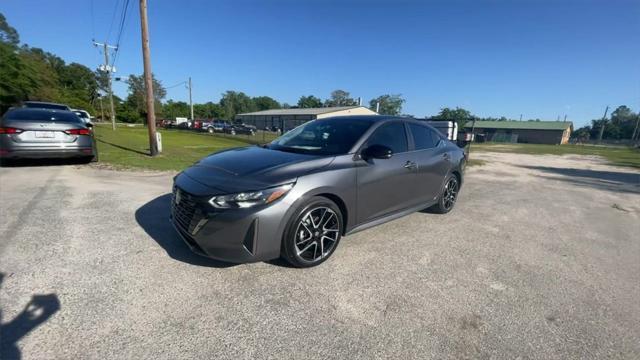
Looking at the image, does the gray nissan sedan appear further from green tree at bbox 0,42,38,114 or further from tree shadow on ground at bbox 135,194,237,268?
green tree at bbox 0,42,38,114

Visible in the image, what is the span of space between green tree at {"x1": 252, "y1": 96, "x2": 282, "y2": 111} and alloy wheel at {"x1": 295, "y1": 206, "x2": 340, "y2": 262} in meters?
126

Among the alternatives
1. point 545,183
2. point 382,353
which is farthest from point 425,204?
point 545,183

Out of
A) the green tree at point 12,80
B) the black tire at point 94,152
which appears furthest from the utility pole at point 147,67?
the green tree at point 12,80

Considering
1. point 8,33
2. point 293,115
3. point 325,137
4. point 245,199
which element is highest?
point 8,33

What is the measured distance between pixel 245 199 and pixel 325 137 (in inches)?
63.4

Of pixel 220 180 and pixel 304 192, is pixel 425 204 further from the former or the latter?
pixel 220 180

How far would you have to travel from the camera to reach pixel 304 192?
2.82m

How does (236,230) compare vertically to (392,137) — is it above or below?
below

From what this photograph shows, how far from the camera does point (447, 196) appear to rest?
515 cm

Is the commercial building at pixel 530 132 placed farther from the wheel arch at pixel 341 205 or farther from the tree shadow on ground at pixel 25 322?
the tree shadow on ground at pixel 25 322

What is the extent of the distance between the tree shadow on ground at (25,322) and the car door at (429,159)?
4065 mm

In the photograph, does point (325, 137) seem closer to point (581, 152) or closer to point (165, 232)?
point (165, 232)

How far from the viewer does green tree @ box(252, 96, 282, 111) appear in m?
124

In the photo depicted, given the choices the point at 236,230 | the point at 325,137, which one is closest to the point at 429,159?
the point at 325,137
